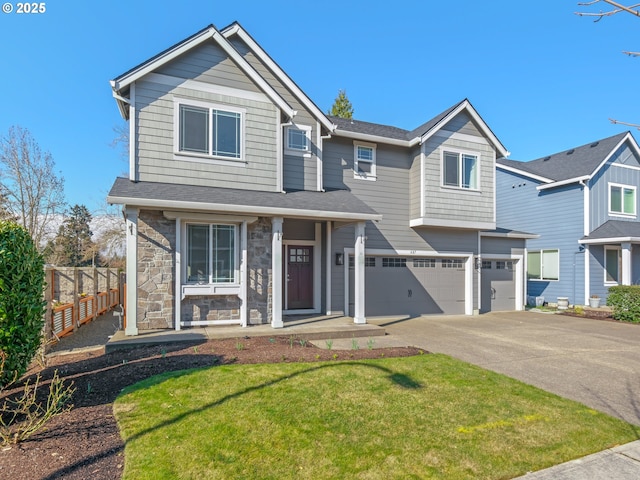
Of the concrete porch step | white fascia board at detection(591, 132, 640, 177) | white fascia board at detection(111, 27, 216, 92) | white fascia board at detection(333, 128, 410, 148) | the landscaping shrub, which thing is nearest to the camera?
the landscaping shrub

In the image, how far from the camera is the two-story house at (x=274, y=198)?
335 inches

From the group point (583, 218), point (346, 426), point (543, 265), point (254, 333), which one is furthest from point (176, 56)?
point (543, 265)

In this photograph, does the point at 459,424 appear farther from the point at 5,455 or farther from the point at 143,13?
the point at 143,13

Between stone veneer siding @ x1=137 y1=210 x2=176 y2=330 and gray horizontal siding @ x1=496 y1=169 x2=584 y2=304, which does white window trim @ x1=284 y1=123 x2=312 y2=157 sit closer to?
stone veneer siding @ x1=137 y1=210 x2=176 y2=330

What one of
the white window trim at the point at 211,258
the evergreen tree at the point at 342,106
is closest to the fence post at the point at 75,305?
the white window trim at the point at 211,258

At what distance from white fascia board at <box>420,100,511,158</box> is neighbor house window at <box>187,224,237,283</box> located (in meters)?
7.16

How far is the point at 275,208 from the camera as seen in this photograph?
8688 mm

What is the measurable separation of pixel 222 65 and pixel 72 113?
10.1m

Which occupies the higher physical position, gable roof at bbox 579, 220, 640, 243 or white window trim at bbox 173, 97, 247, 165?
white window trim at bbox 173, 97, 247, 165

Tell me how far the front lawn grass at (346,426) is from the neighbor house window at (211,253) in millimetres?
3692

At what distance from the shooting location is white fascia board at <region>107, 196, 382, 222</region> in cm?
752

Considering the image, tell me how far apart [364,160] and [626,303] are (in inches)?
408

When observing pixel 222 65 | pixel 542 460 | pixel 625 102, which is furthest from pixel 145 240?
pixel 625 102

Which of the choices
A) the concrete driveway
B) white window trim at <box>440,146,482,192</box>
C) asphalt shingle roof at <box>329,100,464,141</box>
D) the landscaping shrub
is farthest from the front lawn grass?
asphalt shingle roof at <box>329,100,464,141</box>
